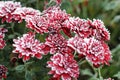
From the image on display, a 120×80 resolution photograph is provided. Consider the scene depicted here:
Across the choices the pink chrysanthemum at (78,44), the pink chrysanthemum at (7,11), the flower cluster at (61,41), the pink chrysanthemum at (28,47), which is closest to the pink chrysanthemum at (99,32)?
the flower cluster at (61,41)

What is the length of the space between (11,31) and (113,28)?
1.95 m

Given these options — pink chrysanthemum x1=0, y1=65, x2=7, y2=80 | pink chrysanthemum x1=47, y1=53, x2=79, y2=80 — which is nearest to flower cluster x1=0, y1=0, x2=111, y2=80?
pink chrysanthemum x1=47, y1=53, x2=79, y2=80

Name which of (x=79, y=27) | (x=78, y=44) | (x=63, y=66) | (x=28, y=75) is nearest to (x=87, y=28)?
(x=79, y=27)

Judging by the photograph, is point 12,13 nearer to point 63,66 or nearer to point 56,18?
point 56,18

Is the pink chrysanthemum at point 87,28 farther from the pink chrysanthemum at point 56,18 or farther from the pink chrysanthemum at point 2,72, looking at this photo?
the pink chrysanthemum at point 2,72

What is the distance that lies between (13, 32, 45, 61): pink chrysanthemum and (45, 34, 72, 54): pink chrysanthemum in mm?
43

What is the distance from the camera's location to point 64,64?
5.27ft

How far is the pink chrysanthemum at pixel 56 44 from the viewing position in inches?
65.4

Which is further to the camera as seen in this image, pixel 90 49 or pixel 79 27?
pixel 79 27

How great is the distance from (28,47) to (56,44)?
0.43ft

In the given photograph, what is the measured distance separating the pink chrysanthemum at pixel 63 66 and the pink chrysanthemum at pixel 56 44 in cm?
4

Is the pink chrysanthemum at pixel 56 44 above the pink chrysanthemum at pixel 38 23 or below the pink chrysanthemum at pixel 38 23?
below

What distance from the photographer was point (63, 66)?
161 centimetres

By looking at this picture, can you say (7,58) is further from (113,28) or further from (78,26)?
(113,28)
